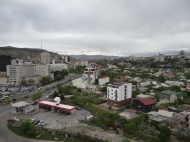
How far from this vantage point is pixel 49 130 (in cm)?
1026

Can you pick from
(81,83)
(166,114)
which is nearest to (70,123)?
(166,114)

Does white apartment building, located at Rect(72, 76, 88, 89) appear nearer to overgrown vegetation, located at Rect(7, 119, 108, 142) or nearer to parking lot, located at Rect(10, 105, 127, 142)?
parking lot, located at Rect(10, 105, 127, 142)

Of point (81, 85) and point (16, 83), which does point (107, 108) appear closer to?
point (81, 85)

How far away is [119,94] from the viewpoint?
48.8 feet

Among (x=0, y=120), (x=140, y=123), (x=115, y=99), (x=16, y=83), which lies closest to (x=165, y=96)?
(x=115, y=99)

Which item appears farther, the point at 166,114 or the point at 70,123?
the point at 166,114

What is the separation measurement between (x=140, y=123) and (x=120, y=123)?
45.1 inches

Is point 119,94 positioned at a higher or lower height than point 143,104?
higher

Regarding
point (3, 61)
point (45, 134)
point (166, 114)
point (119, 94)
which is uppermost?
point (3, 61)

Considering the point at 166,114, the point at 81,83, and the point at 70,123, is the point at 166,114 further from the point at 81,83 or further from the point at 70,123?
the point at 81,83

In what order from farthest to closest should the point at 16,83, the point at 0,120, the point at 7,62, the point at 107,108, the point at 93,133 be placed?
the point at 7,62 < the point at 16,83 < the point at 107,108 < the point at 0,120 < the point at 93,133

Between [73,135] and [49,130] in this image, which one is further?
[49,130]

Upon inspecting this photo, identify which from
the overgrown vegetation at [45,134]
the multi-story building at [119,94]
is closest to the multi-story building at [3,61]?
the multi-story building at [119,94]

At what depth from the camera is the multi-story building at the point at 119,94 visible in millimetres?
14875
